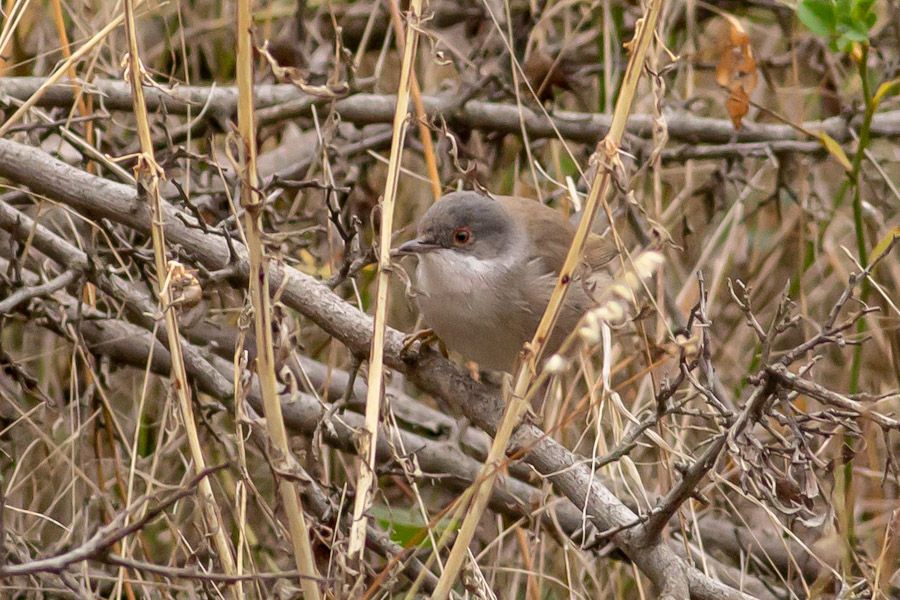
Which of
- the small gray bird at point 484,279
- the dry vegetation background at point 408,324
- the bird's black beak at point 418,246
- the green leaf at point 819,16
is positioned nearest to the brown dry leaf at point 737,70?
the dry vegetation background at point 408,324

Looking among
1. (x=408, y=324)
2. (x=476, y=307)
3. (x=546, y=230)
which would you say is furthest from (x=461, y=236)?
(x=408, y=324)

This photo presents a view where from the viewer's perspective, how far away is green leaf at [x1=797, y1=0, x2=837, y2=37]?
345 centimetres

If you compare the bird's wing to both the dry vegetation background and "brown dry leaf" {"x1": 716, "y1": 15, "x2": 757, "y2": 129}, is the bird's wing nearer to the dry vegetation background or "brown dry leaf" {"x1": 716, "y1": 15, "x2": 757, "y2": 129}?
Result: the dry vegetation background

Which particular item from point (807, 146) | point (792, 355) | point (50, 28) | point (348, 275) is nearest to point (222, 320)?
point (50, 28)

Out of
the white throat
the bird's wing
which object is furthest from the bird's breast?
the bird's wing

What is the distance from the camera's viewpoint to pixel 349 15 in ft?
17.2

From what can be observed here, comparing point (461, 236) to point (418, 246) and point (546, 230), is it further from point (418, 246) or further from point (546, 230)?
point (546, 230)

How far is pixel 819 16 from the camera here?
346 centimetres

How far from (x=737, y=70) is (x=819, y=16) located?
68cm

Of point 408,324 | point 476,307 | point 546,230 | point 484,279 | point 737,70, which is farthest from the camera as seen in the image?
point 408,324

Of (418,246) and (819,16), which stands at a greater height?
(819,16)

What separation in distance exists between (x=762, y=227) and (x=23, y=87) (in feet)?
11.4

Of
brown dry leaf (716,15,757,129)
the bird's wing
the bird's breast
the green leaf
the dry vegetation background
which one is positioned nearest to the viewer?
the dry vegetation background

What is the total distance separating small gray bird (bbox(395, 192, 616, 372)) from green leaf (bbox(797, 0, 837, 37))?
93 centimetres
